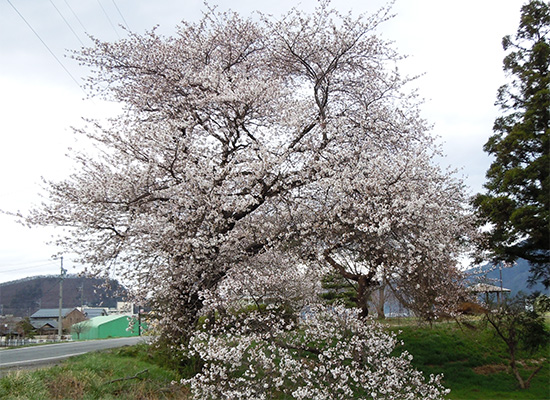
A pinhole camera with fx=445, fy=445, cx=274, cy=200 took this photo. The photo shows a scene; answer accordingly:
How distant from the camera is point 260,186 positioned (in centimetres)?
1009

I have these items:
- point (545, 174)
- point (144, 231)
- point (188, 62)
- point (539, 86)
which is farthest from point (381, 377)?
point (539, 86)

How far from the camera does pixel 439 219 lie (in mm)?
10523

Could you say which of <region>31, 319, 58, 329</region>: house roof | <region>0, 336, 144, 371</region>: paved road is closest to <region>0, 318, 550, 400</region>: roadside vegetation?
<region>0, 336, 144, 371</region>: paved road

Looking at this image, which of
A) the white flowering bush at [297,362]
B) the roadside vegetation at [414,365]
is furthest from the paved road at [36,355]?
the white flowering bush at [297,362]

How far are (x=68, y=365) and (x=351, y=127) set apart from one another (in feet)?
26.6

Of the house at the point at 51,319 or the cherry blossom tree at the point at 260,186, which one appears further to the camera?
the house at the point at 51,319

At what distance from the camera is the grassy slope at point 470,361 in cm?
1434

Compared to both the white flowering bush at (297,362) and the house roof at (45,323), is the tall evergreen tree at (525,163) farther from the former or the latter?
the house roof at (45,323)

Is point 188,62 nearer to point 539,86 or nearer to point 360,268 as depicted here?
point 360,268

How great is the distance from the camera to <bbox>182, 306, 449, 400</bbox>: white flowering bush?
320 inches

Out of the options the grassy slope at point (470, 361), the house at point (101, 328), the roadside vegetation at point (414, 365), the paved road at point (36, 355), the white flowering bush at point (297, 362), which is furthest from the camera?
the house at point (101, 328)

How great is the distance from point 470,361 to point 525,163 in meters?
8.05

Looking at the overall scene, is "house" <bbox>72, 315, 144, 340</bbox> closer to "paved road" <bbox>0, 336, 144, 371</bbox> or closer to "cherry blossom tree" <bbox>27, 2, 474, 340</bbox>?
"paved road" <bbox>0, 336, 144, 371</bbox>

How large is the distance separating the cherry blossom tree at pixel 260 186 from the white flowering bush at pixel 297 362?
0.96m
